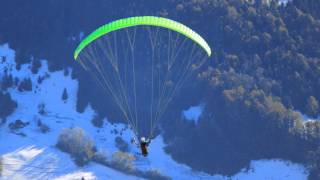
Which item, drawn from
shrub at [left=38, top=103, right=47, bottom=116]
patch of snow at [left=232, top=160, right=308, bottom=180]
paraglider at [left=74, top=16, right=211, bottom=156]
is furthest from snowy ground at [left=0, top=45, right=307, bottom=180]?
paraglider at [left=74, top=16, right=211, bottom=156]

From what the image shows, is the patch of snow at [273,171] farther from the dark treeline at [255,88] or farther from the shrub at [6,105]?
the shrub at [6,105]

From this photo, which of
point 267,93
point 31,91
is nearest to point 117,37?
point 31,91

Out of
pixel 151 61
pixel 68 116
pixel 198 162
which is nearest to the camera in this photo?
pixel 198 162

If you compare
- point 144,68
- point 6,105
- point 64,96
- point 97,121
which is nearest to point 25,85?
point 64,96

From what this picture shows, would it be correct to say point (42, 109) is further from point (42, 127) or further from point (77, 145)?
point (77, 145)

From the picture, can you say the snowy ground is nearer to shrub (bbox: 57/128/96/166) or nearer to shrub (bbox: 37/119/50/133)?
shrub (bbox: 37/119/50/133)

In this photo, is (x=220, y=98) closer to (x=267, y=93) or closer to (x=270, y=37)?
(x=267, y=93)
